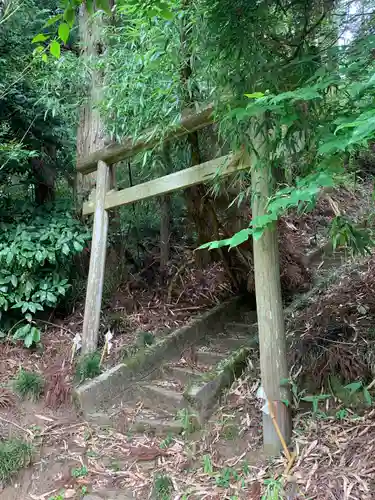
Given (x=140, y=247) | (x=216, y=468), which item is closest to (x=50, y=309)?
A: (x=140, y=247)

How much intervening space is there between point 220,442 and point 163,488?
0.51 metres

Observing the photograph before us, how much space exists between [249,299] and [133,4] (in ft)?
11.6

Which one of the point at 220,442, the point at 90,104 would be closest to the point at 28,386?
the point at 220,442

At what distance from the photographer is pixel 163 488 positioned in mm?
2660

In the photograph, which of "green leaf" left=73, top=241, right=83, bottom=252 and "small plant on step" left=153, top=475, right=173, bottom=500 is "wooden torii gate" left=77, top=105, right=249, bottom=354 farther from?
"small plant on step" left=153, top=475, right=173, bottom=500

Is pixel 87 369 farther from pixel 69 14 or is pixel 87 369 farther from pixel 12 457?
pixel 69 14

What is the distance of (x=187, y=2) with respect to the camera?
2.69 meters

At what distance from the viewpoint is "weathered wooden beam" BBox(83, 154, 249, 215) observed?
2.83 m

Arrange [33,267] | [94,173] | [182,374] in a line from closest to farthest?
[182,374] → [33,267] → [94,173]

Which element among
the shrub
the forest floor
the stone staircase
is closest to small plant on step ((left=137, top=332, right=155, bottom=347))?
the forest floor

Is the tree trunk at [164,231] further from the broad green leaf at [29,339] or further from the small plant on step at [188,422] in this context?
the small plant on step at [188,422]

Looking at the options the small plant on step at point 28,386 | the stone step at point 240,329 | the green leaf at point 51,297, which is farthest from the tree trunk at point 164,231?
the small plant on step at point 28,386

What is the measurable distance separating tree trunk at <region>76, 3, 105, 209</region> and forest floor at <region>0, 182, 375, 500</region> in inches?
73.2

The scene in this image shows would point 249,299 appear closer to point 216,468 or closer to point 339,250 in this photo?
point 339,250
